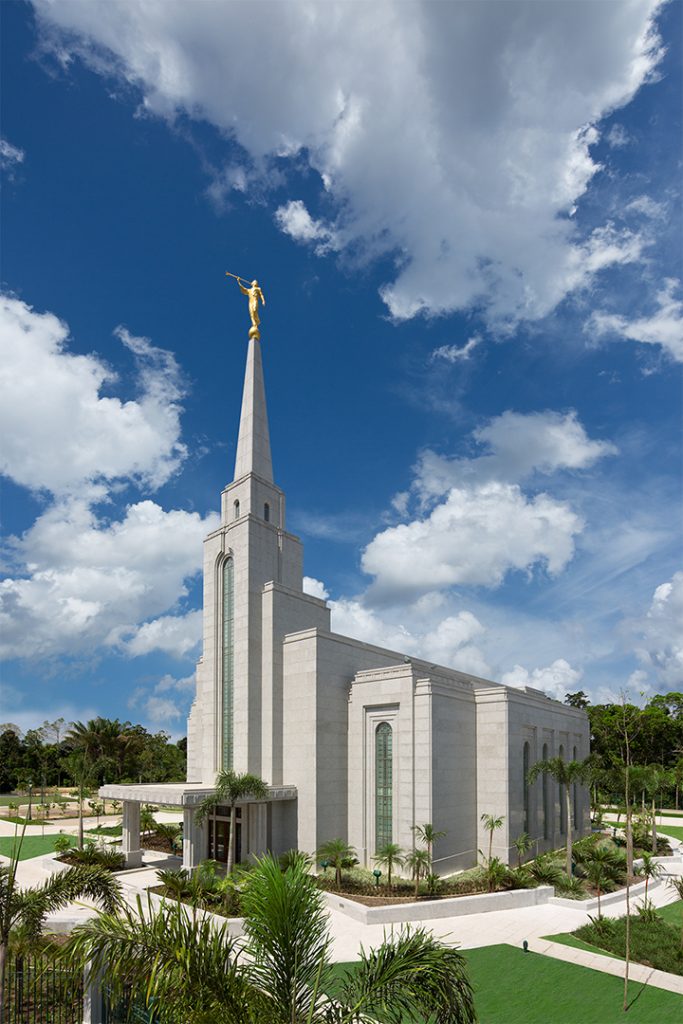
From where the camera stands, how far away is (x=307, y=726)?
3225cm

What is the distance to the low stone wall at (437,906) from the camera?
2334cm

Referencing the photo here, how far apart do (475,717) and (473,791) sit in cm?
330

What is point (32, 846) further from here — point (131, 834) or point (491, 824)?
point (491, 824)

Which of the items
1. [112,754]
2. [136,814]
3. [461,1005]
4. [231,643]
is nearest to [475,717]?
[231,643]

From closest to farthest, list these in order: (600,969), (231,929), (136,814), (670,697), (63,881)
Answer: (63,881) → (600,969) → (231,929) → (136,814) → (670,697)

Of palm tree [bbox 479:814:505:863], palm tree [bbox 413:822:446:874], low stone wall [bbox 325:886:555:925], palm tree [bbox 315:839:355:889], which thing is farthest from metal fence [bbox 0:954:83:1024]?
palm tree [bbox 479:814:505:863]

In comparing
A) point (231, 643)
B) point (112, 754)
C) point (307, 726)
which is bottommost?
point (112, 754)

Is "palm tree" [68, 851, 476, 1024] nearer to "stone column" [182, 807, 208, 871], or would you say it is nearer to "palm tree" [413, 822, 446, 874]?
"palm tree" [413, 822, 446, 874]

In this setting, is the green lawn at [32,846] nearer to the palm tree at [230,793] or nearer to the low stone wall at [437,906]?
the palm tree at [230,793]

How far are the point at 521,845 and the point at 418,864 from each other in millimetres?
6107

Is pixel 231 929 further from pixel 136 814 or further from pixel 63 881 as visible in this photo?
pixel 136 814

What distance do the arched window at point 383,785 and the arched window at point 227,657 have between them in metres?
6.95

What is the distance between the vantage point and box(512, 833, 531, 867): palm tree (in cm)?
3101

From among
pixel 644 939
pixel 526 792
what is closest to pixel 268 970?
pixel 644 939
